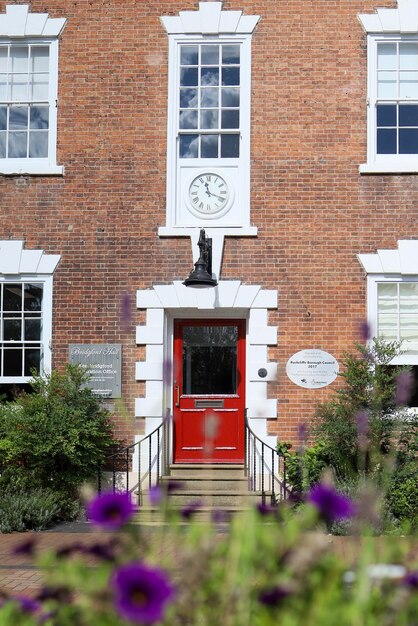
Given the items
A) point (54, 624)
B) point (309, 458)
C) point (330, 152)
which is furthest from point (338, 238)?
point (54, 624)

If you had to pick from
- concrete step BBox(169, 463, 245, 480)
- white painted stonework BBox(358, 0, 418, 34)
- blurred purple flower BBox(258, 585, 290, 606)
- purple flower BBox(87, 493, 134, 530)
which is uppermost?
white painted stonework BBox(358, 0, 418, 34)

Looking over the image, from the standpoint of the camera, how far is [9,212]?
13.0 m

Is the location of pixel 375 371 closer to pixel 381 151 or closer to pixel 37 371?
pixel 381 151

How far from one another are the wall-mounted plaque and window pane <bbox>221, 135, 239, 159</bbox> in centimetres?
312

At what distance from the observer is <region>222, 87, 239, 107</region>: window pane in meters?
13.1

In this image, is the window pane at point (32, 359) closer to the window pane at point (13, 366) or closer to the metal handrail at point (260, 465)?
the window pane at point (13, 366)

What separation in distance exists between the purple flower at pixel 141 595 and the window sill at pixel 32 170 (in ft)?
36.5

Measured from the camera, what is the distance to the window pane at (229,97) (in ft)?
43.0

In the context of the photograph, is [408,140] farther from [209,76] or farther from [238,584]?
[238,584]

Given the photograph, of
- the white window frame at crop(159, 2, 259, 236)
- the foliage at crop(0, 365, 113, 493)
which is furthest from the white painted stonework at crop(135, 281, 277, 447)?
the white window frame at crop(159, 2, 259, 236)

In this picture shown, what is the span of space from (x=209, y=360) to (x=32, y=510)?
3.56 m

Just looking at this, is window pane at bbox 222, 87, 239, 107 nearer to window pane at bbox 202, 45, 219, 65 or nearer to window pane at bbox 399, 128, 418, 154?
window pane at bbox 202, 45, 219, 65

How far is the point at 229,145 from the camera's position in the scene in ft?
43.0

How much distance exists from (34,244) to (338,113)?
464 centimetres
